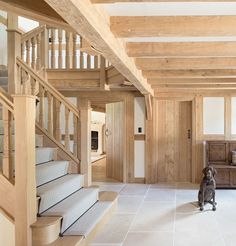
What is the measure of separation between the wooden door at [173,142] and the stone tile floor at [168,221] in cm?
103

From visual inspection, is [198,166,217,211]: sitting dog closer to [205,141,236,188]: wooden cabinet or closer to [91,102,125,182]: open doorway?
[205,141,236,188]: wooden cabinet

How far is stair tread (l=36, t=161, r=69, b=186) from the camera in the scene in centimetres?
386

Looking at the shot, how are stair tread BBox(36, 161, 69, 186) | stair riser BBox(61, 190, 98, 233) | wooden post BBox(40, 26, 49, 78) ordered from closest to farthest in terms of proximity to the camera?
stair riser BBox(61, 190, 98, 233) → stair tread BBox(36, 161, 69, 186) → wooden post BBox(40, 26, 49, 78)

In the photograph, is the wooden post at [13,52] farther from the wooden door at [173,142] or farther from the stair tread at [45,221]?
the wooden door at [173,142]

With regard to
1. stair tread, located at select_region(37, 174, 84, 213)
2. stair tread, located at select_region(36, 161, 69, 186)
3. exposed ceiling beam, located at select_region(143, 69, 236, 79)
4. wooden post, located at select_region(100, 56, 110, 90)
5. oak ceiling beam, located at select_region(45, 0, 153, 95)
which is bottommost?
stair tread, located at select_region(37, 174, 84, 213)

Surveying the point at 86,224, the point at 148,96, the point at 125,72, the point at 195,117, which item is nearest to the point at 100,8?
the point at 125,72

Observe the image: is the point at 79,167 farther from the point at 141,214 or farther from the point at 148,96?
the point at 148,96

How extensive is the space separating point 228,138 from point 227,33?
492cm

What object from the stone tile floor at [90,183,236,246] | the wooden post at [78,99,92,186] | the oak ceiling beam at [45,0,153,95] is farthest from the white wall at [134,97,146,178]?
the oak ceiling beam at [45,0,153,95]

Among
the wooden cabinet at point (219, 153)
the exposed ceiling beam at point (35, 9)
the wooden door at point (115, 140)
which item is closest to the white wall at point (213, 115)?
the wooden cabinet at point (219, 153)

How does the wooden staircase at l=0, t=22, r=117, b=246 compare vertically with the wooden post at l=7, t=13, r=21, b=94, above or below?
below

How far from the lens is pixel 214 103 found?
23.5 feet

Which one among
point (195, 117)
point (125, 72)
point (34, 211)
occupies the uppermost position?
point (125, 72)

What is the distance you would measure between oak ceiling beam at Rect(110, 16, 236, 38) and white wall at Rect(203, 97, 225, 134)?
15.5 ft
